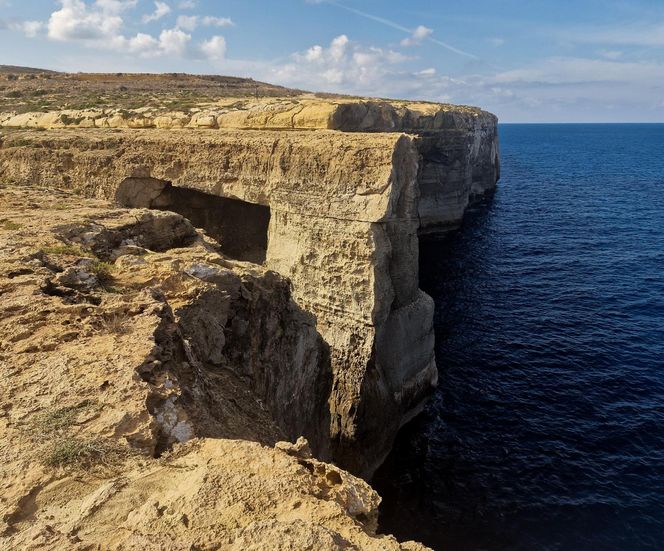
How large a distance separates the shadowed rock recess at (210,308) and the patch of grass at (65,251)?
12 centimetres

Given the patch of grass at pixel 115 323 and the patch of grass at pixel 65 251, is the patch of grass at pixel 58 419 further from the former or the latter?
the patch of grass at pixel 65 251

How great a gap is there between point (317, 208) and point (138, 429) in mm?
17879

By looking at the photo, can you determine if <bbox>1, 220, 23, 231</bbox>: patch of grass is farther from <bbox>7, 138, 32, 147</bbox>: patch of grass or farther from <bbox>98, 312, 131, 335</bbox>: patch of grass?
<bbox>7, 138, 32, 147</bbox>: patch of grass

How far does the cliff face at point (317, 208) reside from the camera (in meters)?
22.2

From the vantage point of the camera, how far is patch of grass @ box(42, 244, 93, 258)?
1191 centimetres

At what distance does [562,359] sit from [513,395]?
17.2ft

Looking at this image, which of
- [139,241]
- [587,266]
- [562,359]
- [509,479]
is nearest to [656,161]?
[587,266]

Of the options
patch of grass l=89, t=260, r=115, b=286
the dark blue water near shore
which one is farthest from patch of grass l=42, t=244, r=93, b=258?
the dark blue water near shore

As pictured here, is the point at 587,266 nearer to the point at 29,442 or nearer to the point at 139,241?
the point at 139,241

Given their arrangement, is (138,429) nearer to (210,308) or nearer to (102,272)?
(210,308)

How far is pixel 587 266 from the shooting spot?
44656mm

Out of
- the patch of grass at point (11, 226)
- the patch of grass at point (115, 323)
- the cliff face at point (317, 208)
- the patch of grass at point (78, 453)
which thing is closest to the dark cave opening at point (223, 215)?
the cliff face at point (317, 208)

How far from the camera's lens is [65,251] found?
12070 mm

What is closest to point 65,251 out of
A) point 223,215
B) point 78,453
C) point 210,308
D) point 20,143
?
point 210,308
